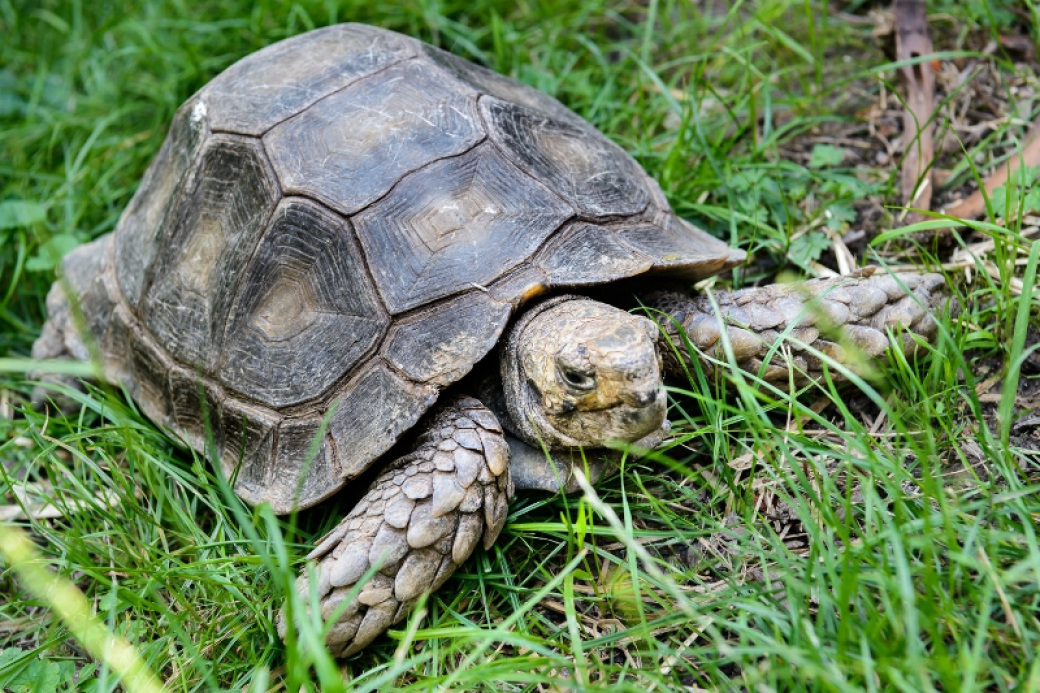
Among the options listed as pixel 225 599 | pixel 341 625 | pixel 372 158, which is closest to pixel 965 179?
pixel 372 158

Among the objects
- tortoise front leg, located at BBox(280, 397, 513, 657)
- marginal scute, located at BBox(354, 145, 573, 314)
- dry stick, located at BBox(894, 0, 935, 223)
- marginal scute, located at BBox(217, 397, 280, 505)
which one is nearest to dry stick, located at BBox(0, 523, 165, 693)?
tortoise front leg, located at BBox(280, 397, 513, 657)

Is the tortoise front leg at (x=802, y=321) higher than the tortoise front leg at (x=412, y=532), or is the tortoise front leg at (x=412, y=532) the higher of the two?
the tortoise front leg at (x=802, y=321)

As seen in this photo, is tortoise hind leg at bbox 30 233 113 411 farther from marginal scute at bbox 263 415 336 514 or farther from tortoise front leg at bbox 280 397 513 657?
tortoise front leg at bbox 280 397 513 657

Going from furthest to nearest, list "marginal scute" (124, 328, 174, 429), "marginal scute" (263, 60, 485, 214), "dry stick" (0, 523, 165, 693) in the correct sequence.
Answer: "marginal scute" (124, 328, 174, 429) < "marginal scute" (263, 60, 485, 214) < "dry stick" (0, 523, 165, 693)

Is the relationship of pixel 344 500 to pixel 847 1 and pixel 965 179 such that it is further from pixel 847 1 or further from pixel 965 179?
pixel 847 1

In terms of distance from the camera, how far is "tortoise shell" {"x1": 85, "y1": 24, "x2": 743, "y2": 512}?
8.31 ft

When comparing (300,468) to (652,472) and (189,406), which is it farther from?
(652,472)

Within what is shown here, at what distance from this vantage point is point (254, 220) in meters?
2.84

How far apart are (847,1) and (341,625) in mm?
3840

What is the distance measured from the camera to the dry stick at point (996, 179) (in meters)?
3.11

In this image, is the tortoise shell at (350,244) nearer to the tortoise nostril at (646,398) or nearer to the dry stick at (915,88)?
the tortoise nostril at (646,398)

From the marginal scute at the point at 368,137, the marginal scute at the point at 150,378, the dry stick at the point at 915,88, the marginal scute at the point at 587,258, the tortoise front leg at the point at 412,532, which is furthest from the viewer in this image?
the dry stick at the point at 915,88

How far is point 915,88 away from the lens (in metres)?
3.53

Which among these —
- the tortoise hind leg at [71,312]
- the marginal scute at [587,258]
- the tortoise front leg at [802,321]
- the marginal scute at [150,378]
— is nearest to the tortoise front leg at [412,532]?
the marginal scute at [587,258]
